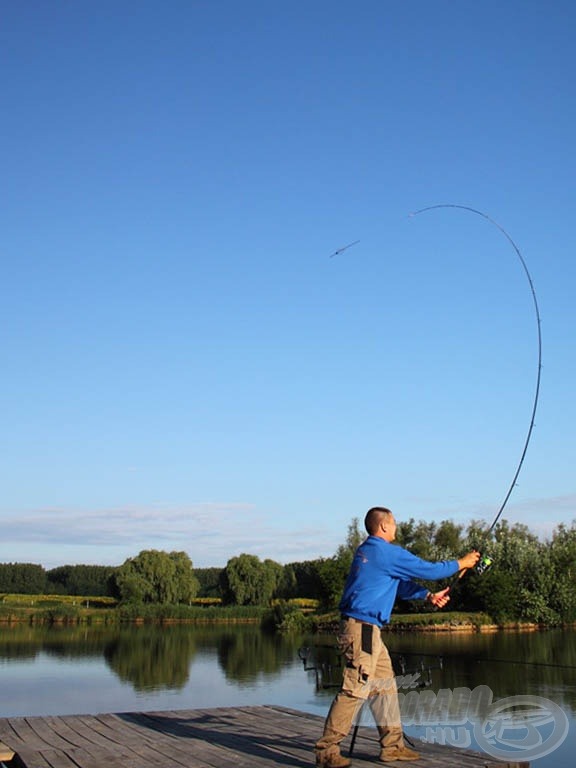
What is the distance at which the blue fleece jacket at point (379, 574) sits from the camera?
6637mm

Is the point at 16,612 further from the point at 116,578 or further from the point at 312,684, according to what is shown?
the point at 312,684

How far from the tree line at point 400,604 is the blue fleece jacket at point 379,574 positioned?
29.0 metres

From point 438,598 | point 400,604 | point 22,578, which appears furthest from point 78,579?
point 438,598

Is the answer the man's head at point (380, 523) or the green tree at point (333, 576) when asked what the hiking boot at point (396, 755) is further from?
the green tree at point (333, 576)

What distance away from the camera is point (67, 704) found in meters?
21.1

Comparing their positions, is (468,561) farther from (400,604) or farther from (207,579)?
(207,579)

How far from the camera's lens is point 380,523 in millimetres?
6844

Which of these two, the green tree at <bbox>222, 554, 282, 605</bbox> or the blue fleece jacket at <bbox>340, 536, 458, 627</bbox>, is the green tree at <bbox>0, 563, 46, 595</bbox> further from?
the blue fleece jacket at <bbox>340, 536, 458, 627</bbox>

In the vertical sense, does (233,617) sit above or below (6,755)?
below

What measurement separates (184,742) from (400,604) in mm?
45730

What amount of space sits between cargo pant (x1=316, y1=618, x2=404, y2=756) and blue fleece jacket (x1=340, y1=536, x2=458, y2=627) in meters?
0.10

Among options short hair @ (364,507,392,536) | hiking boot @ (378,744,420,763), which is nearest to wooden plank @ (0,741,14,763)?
hiking boot @ (378,744,420,763)

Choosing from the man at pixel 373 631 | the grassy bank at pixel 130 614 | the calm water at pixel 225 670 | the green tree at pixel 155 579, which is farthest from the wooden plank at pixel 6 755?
the green tree at pixel 155 579

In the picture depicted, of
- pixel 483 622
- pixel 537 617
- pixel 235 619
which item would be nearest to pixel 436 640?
pixel 483 622
